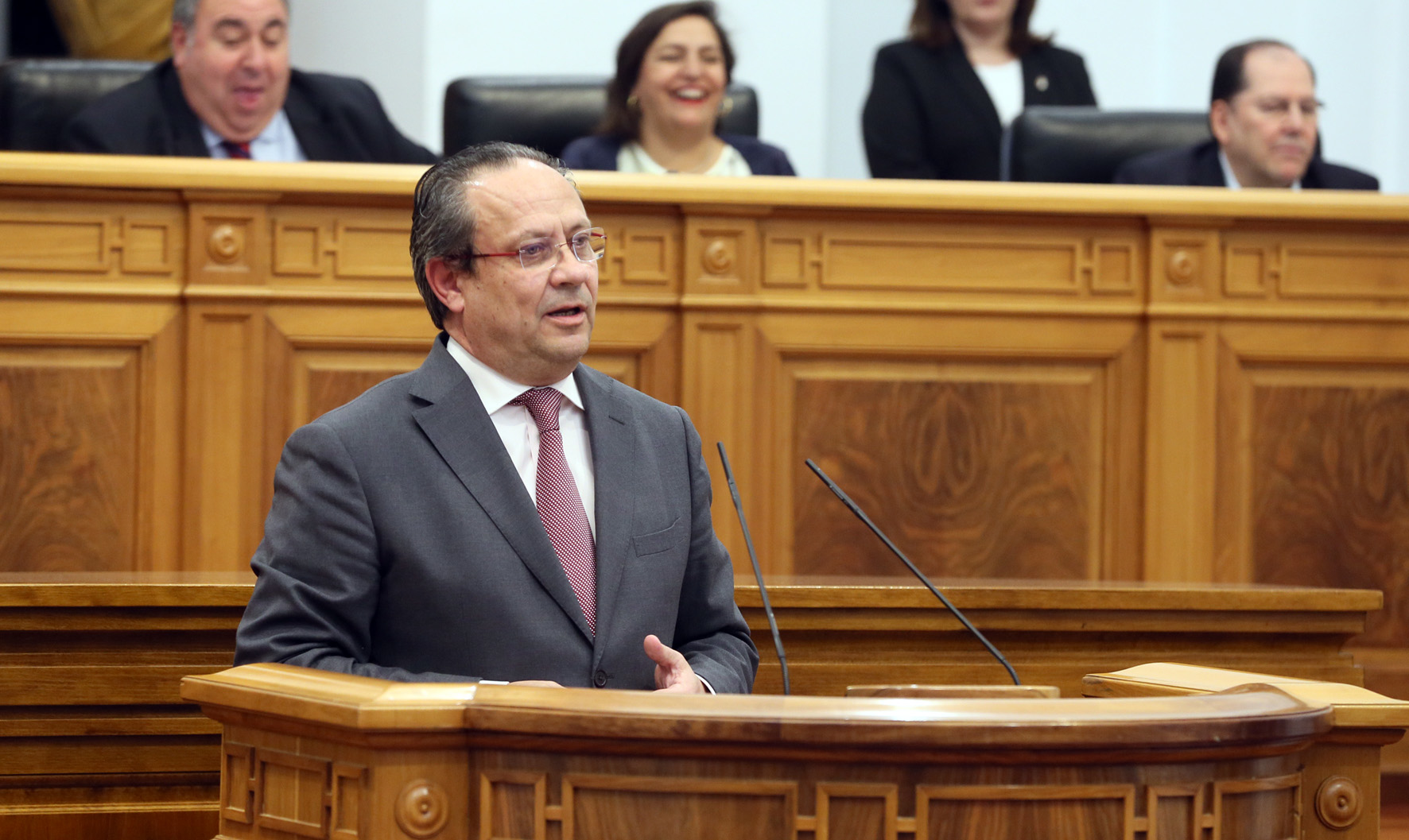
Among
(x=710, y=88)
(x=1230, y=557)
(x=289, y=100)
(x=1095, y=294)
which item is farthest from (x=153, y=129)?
(x=1230, y=557)

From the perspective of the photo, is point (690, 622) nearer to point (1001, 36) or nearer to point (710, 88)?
point (710, 88)

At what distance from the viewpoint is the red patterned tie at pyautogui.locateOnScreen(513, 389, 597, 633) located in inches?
67.7

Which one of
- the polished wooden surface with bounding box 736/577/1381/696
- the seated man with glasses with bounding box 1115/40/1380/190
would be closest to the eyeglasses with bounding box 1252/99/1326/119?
the seated man with glasses with bounding box 1115/40/1380/190

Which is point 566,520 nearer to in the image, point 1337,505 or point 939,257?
point 939,257

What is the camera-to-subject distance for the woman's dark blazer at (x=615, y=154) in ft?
10.9

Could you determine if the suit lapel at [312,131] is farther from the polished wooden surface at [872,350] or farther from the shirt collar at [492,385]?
the shirt collar at [492,385]

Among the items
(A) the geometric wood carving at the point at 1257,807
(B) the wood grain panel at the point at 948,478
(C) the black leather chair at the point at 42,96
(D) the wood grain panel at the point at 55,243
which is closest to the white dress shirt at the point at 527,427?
(A) the geometric wood carving at the point at 1257,807

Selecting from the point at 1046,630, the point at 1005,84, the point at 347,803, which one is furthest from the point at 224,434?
the point at 1005,84

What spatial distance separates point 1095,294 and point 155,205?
1.64 metres

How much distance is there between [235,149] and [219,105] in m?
0.09

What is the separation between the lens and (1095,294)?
9.72ft

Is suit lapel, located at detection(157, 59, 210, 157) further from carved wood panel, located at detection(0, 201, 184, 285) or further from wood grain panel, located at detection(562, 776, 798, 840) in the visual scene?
wood grain panel, located at detection(562, 776, 798, 840)

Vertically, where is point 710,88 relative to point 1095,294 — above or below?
above

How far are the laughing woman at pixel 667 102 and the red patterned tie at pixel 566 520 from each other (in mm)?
1672
